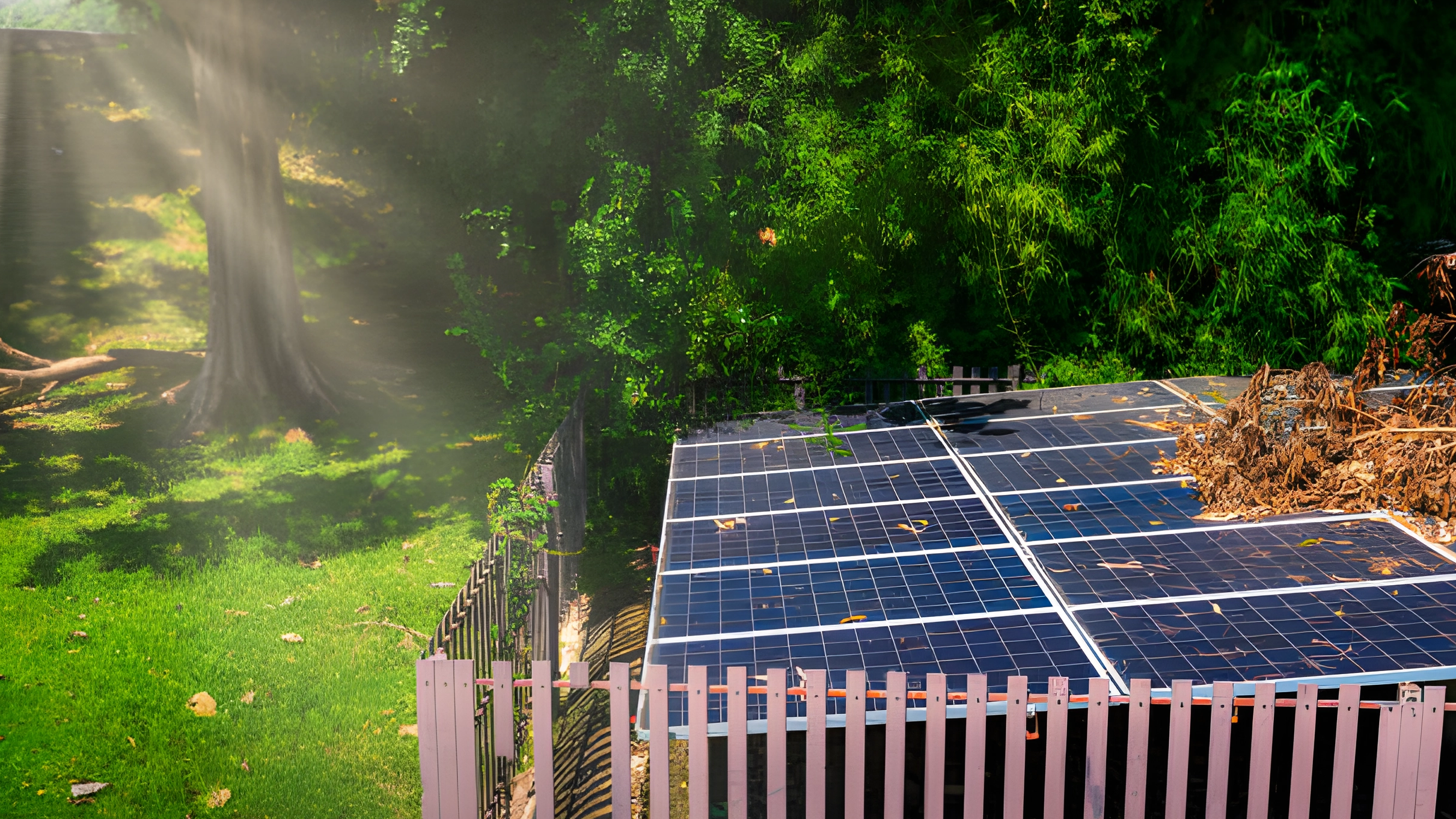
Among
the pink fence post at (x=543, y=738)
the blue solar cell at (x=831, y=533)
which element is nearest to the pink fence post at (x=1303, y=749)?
the blue solar cell at (x=831, y=533)

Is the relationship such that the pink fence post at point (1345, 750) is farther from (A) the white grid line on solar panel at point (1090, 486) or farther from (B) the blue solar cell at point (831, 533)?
(A) the white grid line on solar panel at point (1090, 486)

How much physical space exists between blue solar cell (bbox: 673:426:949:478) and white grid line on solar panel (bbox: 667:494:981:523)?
3.05 ft

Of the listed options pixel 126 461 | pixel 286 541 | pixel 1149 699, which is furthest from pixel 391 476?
pixel 1149 699

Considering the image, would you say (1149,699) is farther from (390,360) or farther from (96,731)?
(390,360)

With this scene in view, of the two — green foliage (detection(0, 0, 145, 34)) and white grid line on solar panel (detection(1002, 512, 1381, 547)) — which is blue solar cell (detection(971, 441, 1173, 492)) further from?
green foliage (detection(0, 0, 145, 34))

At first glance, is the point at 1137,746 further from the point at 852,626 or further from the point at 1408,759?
the point at 852,626

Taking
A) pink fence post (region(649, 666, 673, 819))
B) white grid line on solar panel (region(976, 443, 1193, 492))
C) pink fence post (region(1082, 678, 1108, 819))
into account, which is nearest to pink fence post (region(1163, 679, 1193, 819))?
pink fence post (region(1082, 678, 1108, 819))

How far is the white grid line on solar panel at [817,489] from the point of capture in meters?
6.92

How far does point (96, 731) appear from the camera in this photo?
7387 mm

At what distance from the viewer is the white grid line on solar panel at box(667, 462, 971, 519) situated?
692cm

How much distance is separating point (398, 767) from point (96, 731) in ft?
7.56

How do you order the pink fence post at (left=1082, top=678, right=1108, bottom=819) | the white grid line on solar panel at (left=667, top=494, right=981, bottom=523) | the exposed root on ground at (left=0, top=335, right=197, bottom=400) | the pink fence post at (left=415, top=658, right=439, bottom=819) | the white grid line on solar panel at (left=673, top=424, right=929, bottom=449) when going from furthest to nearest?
1. the exposed root on ground at (left=0, top=335, right=197, bottom=400)
2. the white grid line on solar panel at (left=673, top=424, right=929, bottom=449)
3. the white grid line on solar panel at (left=667, top=494, right=981, bottom=523)
4. the pink fence post at (left=415, top=658, right=439, bottom=819)
5. the pink fence post at (left=1082, top=678, right=1108, bottom=819)

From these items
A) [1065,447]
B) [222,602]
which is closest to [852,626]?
[1065,447]

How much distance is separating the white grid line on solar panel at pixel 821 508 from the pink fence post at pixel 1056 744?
2.47 metres
